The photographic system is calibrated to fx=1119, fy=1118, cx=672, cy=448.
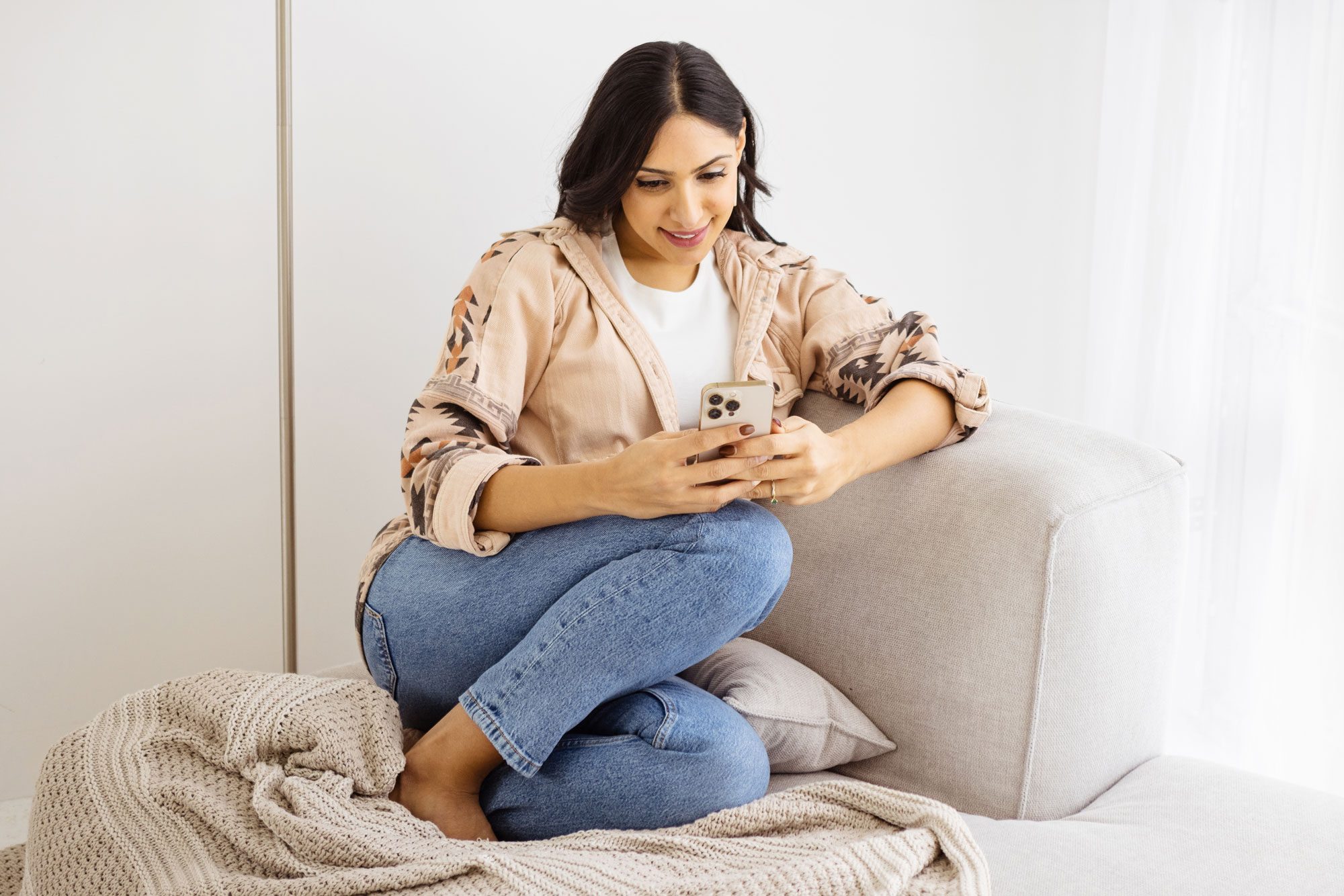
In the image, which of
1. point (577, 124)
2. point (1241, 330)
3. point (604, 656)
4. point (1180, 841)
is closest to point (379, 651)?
point (604, 656)

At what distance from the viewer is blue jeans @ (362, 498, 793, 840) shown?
1.10 metres

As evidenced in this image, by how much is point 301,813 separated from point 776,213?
147cm

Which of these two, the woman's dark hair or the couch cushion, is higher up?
the woman's dark hair

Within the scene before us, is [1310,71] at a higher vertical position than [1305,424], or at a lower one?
higher

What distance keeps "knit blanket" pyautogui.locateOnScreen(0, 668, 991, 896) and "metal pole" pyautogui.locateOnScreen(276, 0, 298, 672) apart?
1.58 feet

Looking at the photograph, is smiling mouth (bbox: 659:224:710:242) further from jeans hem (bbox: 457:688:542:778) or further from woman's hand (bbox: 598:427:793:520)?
jeans hem (bbox: 457:688:542:778)

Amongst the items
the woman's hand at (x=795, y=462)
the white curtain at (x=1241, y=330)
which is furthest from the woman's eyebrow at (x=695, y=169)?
the white curtain at (x=1241, y=330)

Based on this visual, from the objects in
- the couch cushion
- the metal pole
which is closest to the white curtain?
the couch cushion

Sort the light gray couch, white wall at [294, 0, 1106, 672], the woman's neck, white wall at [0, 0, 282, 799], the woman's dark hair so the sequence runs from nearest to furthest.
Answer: the light gray couch → the woman's dark hair → the woman's neck → white wall at [0, 0, 282, 799] → white wall at [294, 0, 1106, 672]

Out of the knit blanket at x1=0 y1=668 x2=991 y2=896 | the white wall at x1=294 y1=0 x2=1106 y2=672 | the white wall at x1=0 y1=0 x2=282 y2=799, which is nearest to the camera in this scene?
the knit blanket at x1=0 y1=668 x2=991 y2=896

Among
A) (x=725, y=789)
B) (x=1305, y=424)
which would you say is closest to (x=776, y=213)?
(x=1305, y=424)

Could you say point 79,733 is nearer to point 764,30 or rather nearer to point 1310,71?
point 764,30

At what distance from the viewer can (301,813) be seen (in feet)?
3.39

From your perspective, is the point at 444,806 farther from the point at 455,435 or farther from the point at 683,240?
the point at 683,240
